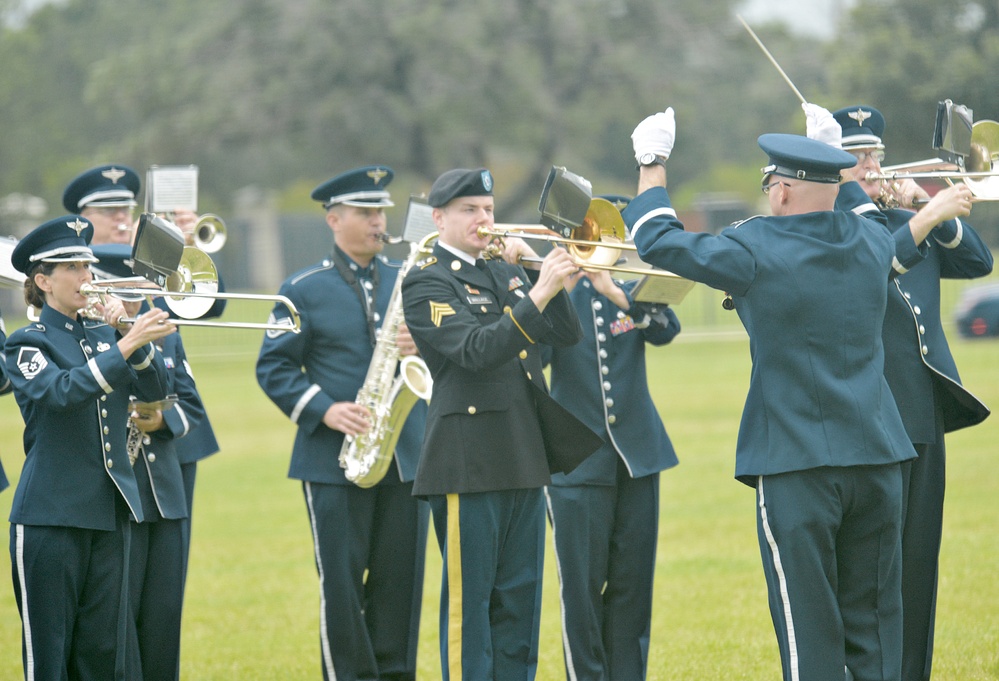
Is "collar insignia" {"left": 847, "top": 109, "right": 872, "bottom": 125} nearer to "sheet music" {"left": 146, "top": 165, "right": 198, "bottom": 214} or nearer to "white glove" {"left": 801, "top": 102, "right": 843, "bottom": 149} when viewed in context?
"white glove" {"left": 801, "top": 102, "right": 843, "bottom": 149}

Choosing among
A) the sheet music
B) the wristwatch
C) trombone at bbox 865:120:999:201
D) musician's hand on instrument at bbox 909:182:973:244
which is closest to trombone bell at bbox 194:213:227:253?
the sheet music

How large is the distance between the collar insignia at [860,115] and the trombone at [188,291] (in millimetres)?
2512

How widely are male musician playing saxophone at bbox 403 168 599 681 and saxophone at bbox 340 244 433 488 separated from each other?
834 millimetres

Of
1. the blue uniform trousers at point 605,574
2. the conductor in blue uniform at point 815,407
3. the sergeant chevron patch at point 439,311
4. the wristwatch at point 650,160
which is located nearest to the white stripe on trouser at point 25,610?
the sergeant chevron patch at point 439,311

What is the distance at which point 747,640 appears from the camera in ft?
23.3

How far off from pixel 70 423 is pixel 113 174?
1936 mm

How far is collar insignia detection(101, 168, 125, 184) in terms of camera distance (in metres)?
6.85

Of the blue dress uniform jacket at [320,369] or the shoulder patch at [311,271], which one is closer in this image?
the blue dress uniform jacket at [320,369]

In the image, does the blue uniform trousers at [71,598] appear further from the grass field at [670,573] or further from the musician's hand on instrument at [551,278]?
the musician's hand on instrument at [551,278]

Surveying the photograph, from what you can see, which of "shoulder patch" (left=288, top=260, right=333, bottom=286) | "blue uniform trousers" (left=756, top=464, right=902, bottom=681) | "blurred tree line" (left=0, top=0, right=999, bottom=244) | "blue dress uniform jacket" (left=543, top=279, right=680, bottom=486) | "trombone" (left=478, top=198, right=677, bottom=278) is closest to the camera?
"blue uniform trousers" (left=756, top=464, right=902, bottom=681)

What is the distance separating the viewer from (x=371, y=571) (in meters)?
6.55

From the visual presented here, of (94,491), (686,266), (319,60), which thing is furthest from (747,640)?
(319,60)

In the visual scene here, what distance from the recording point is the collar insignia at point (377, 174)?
22.5 ft

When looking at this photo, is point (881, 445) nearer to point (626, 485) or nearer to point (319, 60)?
point (626, 485)
